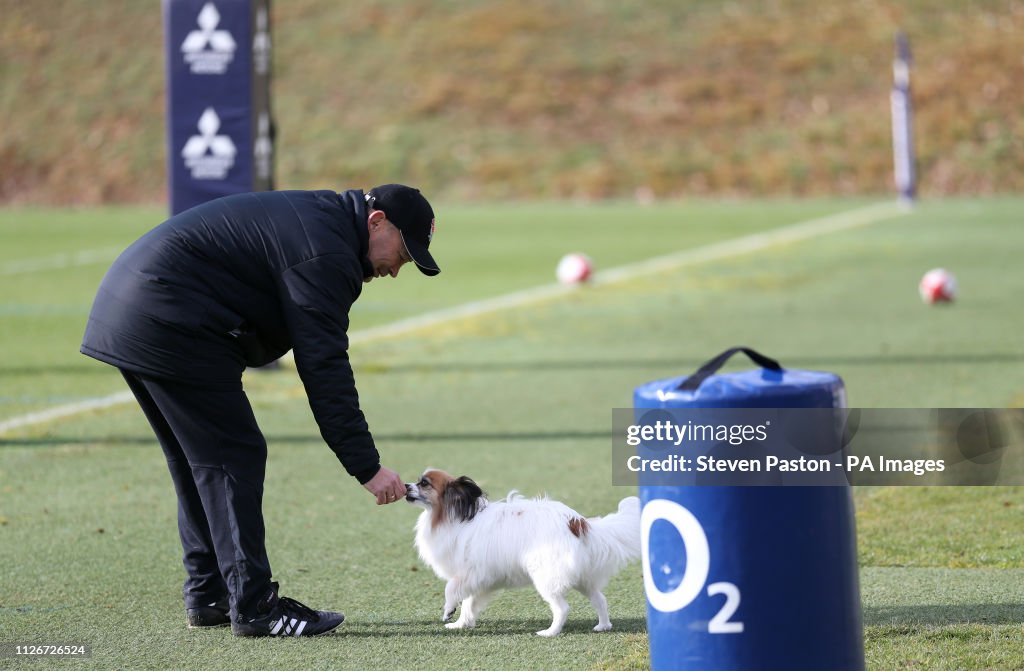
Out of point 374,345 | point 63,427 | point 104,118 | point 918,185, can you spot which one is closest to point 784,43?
point 918,185

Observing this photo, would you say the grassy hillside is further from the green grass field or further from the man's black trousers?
the man's black trousers

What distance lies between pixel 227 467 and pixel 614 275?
14589 mm

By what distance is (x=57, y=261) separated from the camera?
2264 centimetres

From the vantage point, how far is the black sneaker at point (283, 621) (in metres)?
5.36

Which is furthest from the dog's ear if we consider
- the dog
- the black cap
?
the black cap

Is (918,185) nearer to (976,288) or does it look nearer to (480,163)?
(480,163)

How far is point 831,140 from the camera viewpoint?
134 ft

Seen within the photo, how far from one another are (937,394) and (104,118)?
38633 mm

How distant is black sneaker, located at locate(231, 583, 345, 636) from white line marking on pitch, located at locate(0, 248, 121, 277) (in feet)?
53.9

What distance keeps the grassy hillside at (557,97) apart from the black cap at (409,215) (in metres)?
34.1

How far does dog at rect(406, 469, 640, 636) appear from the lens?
17.0 feet

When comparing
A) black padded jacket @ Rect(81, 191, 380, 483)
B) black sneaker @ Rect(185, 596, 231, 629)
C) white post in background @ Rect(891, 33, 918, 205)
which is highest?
white post in background @ Rect(891, 33, 918, 205)

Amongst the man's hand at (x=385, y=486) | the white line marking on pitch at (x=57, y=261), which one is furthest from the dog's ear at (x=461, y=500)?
the white line marking on pitch at (x=57, y=261)

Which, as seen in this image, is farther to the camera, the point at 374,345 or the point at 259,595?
the point at 374,345
